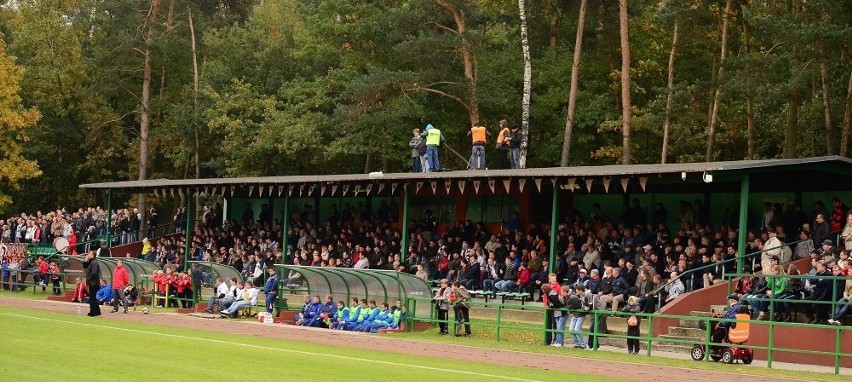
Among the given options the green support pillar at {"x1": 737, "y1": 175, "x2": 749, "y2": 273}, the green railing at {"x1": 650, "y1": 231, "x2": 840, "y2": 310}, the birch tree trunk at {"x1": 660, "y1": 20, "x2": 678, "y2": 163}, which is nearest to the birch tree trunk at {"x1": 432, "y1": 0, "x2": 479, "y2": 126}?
the birch tree trunk at {"x1": 660, "y1": 20, "x2": 678, "y2": 163}

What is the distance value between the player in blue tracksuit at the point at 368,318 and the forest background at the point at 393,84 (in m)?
16.6

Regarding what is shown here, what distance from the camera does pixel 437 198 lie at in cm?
4116

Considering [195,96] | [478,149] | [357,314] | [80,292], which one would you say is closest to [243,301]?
[357,314]

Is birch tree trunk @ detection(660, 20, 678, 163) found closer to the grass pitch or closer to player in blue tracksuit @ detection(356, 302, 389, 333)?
player in blue tracksuit @ detection(356, 302, 389, 333)

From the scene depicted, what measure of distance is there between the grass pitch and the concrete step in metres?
5.45

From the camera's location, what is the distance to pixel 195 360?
20.6 m

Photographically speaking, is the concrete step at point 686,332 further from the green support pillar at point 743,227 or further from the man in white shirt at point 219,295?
the man in white shirt at point 219,295

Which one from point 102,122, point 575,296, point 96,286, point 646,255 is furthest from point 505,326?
point 102,122

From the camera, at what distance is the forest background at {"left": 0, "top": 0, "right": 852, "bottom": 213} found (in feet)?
152

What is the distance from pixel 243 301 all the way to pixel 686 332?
14.2m

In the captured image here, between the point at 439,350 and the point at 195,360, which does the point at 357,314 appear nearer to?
the point at 439,350

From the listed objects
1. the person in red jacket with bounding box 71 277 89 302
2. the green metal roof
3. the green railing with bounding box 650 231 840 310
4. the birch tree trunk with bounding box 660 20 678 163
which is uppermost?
the birch tree trunk with bounding box 660 20 678 163

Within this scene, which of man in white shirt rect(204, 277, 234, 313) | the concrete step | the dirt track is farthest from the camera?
man in white shirt rect(204, 277, 234, 313)

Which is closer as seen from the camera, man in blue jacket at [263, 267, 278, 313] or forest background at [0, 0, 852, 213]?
man in blue jacket at [263, 267, 278, 313]
